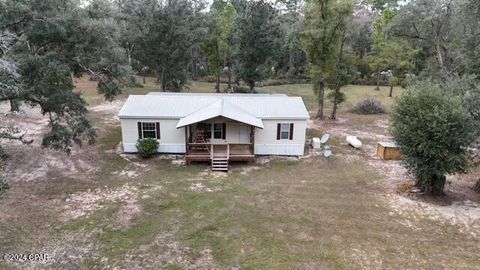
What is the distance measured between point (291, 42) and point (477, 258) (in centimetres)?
3722

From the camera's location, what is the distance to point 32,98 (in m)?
14.6

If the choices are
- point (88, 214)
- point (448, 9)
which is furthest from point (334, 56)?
point (88, 214)

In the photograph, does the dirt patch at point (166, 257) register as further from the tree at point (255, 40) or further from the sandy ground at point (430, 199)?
the tree at point (255, 40)

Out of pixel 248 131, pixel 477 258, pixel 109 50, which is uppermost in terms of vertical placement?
pixel 109 50

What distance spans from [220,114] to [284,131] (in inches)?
150

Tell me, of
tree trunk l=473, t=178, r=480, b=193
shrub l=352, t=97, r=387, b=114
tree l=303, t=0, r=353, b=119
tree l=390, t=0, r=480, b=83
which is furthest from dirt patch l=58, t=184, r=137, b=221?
shrub l=352, t=97, r=387, b=114

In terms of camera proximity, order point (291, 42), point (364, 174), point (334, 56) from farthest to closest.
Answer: point (291, 42)
point (334, 56)
point (364, 174)

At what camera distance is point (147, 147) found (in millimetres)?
18234

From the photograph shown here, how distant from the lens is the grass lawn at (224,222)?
10.6 meters

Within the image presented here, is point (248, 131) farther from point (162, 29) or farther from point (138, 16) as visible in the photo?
point (138, 16)

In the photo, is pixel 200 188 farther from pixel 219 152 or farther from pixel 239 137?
pixel 239 137

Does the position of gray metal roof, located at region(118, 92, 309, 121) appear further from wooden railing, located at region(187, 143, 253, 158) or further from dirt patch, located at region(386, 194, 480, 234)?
dirt patch, located at region(386, 194, 480, 234)

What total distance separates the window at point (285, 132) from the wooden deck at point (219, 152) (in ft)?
6.13

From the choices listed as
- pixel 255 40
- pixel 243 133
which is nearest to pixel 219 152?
pixel 243 133
